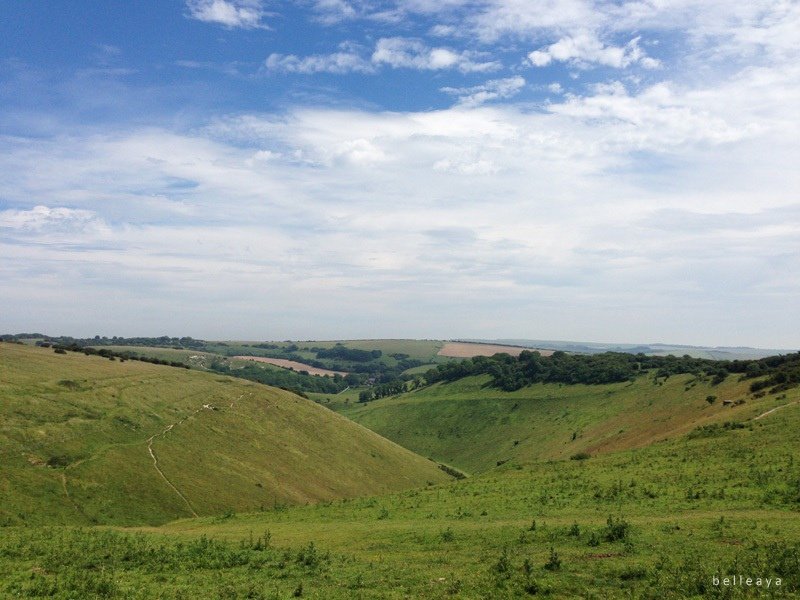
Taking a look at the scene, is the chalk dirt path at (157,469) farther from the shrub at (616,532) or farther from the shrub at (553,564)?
the shrub at (553,564)

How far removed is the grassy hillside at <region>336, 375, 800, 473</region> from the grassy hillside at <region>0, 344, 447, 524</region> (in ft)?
110

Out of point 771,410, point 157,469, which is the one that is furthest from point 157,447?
point 771,410

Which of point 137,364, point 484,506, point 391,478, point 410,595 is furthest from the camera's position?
point 137,364

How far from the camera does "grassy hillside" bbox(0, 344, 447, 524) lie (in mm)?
44812

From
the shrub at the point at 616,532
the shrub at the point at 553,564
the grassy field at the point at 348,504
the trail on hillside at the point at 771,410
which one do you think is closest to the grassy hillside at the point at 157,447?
the grassy field at the point at 348,504

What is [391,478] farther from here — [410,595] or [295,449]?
[410,595]

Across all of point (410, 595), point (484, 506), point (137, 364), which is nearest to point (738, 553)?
point (410, 595)

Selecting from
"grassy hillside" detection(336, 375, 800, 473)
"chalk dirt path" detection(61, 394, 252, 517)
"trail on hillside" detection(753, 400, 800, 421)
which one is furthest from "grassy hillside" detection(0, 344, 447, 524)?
"trail on hillside" detection(753, 400, 800, 421)

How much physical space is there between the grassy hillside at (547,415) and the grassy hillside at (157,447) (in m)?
33.6

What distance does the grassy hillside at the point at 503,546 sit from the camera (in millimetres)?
18141

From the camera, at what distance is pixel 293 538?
103ft

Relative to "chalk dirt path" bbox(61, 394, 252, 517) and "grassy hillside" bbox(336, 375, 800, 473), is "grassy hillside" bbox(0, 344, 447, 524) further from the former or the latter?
"grassy hillside" bbox(336, 375, 800, 473)

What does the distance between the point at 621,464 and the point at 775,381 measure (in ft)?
133

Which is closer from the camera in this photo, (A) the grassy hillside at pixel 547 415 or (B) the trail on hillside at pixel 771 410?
(B) the trail on hillside at pixel 771 410
